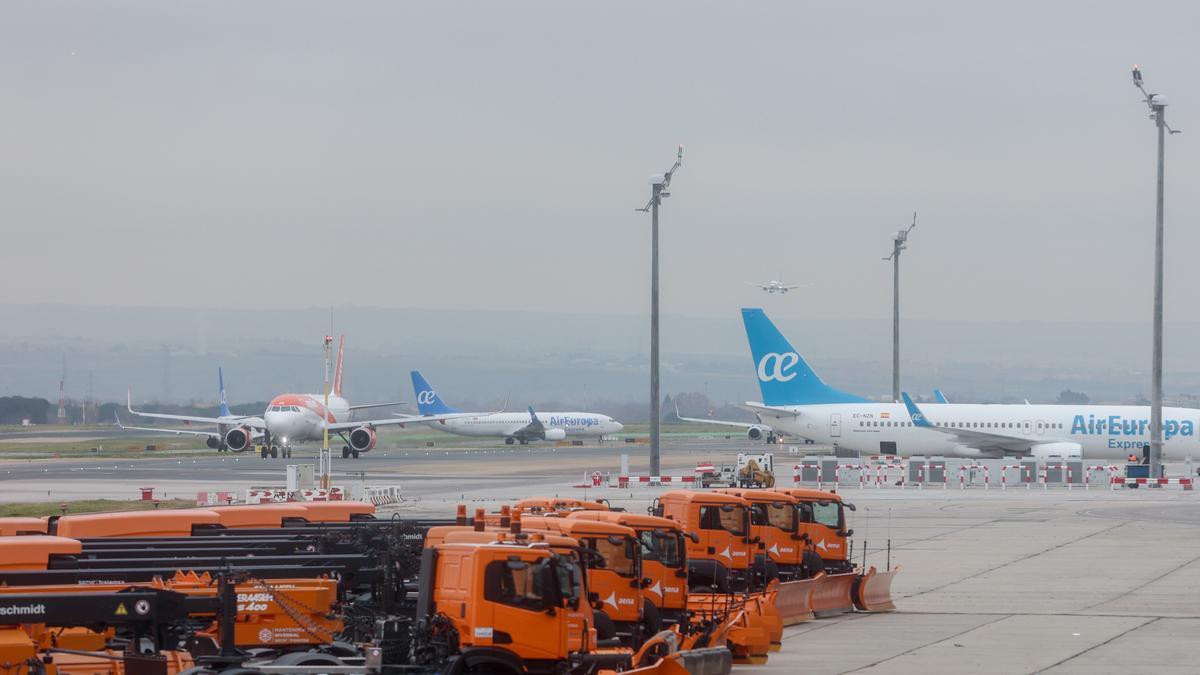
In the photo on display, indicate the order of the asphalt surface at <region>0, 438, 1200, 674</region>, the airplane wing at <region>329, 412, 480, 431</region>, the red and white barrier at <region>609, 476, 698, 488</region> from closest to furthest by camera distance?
the asphalt surface at <region>0, 438, 1200, 674</region> < the red and white barrier at <region>609, 476, 698, 488</region> < the airplane wing at <region>329, 412, 480, 431</region>

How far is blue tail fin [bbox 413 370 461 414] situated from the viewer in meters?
142

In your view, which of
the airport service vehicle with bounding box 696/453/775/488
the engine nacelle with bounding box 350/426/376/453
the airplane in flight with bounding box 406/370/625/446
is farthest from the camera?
the airplane in flight with bounding box 406/370/625/446

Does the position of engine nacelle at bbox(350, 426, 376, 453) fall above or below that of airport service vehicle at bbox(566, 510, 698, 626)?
below

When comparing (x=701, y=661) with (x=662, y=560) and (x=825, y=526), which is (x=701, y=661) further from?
(x=825, y=526)

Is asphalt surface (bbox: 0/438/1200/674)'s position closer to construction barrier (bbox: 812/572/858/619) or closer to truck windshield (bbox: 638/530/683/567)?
construction barrier (bbox: 812/572/858/619)

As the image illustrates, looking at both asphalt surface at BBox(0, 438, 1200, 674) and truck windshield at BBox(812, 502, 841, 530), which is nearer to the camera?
asphalt surface at BBox(0, 438, 1200, 674)

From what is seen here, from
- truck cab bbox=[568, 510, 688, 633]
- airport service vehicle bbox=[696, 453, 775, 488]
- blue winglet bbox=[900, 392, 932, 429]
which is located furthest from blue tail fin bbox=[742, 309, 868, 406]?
truck cab bbox=[568, 510, 688, 633]

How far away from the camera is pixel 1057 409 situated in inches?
3063

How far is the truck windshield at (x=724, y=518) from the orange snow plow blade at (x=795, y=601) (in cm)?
128

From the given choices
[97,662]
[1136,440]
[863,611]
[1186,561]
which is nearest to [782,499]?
[863,611]

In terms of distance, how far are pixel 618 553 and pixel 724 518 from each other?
7.10 m

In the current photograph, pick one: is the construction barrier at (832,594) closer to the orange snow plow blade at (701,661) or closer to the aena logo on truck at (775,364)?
the orange snow plow blade at (701,661)

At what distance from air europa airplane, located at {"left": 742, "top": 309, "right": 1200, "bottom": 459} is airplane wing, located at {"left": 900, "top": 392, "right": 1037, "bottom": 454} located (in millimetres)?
48

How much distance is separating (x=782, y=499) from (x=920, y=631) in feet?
14.9
